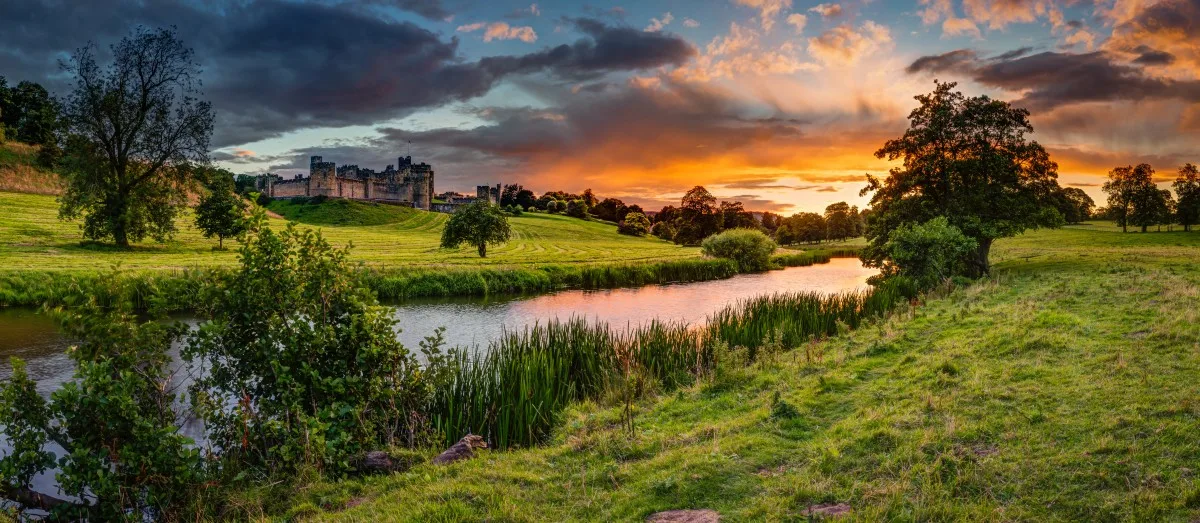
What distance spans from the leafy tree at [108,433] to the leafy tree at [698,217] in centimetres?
8513

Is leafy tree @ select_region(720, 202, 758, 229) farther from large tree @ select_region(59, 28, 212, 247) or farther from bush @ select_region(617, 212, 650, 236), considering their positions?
large tree @ select_region(59, 28, 212, 247)

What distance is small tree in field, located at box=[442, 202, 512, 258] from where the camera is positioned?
4669 centimetres

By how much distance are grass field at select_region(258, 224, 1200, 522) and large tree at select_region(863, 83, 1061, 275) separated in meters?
18.8

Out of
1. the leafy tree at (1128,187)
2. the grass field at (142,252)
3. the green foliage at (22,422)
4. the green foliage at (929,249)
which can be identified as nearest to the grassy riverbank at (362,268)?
the grass field at (142,252)

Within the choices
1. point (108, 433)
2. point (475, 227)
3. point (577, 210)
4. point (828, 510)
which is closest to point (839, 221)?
point (577, 210)

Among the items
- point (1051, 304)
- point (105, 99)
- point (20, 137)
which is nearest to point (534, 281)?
point (1051, 304)

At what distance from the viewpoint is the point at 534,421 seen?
1001 centimetres

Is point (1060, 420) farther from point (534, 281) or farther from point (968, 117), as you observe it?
point (534, 281)

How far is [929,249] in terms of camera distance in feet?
84.9

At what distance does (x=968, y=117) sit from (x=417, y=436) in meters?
31.9

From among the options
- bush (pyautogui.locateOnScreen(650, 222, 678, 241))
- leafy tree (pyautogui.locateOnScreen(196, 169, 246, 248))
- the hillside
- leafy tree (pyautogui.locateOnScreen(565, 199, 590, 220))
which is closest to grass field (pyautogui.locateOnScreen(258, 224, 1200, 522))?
leafy tree (pyautogui.locateOnScreen(196, 169, 246, 248))

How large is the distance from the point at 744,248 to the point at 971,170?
84.5 feet

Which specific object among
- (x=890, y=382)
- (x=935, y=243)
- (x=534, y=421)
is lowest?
(x=534, y=421)

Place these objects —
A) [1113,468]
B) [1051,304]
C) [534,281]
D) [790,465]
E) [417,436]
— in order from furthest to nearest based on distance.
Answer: [534,281]
[1051,304]
[417,436]
[790,465]
[1113,468]
